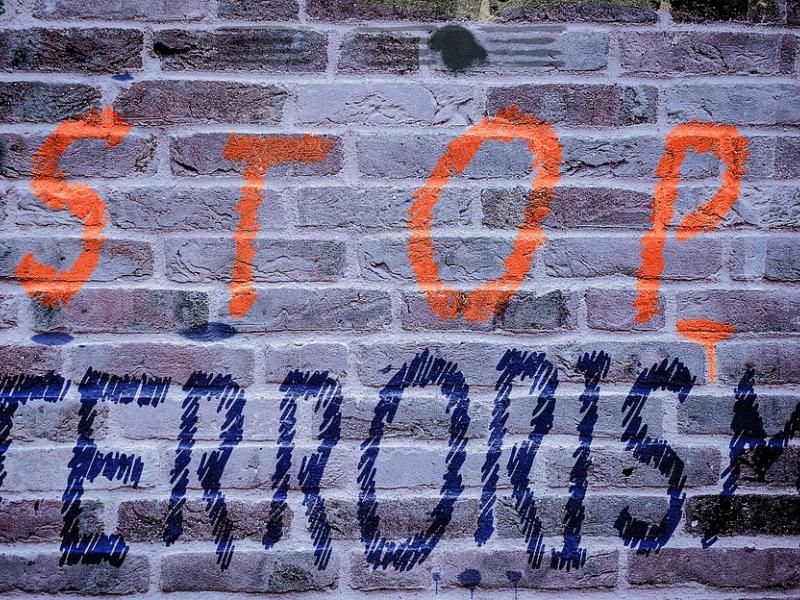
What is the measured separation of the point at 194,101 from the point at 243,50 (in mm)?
118

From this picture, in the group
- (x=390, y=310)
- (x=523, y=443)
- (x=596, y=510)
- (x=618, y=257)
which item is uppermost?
(x=618, y=257)

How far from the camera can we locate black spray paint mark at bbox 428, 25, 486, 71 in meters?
1.00

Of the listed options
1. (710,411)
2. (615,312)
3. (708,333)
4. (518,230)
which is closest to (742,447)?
(710,411)

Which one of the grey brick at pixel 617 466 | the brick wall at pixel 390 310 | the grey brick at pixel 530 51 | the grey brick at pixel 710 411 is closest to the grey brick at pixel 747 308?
the brick wall at pixel 390 310

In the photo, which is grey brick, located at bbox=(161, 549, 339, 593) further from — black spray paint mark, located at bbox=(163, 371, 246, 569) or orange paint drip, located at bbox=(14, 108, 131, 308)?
orange paint drip, located at bbox=(14, 108, 131, 308)

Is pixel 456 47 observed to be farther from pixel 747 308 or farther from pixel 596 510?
pixel 596 510

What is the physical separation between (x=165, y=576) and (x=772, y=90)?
4.31 feet

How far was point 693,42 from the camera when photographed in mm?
1006

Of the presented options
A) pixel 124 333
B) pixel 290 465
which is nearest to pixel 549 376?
pixel 290 465

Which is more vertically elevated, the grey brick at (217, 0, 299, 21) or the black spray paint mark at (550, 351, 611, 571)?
the grey brick at (217, 0, 299, 21)

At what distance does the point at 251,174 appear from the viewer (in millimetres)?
985

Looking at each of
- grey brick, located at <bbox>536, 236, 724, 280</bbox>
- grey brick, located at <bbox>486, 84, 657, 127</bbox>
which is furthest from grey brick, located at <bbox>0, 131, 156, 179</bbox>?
grey brick, located at <bbox>536, 236, 724, 280</bbox>

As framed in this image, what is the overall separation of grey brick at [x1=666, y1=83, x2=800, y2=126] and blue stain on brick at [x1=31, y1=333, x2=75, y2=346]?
108 centimetres

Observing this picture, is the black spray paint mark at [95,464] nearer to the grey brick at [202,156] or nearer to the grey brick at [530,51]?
the grey brick at [202,156]
